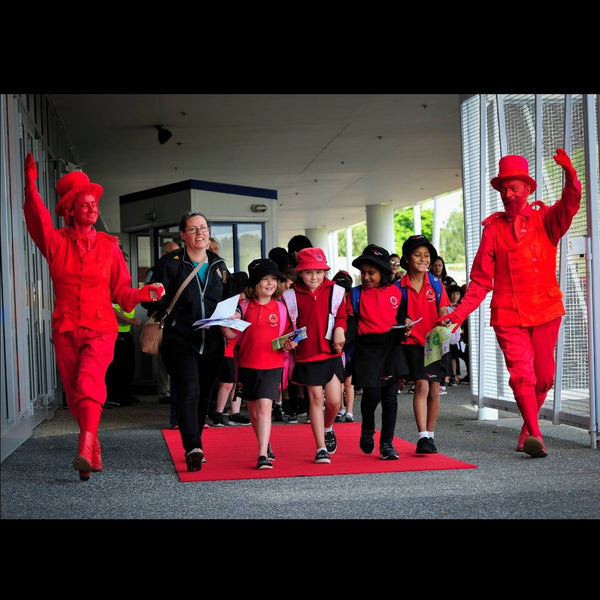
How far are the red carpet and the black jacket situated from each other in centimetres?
85

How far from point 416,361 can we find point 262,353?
1.21 meters

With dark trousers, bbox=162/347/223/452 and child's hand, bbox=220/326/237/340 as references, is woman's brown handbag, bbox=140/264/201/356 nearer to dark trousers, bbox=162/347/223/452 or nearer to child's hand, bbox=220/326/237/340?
dark trousers, bbox=162/347/223/452

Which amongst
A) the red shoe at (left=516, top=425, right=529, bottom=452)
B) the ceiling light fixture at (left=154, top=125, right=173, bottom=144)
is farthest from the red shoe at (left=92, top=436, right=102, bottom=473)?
the ceiling light fixture at (left=154, top=125, right=173, bottom=144)

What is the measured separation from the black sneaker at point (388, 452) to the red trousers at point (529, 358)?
0.94 meters

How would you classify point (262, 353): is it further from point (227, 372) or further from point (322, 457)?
point (227, 372)

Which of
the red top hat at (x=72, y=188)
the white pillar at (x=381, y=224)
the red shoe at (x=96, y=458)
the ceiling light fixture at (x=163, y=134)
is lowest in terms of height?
the red shoe at (x=96, y=458)

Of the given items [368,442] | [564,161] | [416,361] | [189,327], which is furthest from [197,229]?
[564,161]

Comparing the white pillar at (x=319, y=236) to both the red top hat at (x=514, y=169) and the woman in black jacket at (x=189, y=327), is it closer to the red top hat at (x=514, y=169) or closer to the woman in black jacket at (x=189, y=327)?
the red top hat at (x=514, y=169)

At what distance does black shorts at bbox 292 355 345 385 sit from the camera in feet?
23.9

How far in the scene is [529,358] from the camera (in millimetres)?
7352

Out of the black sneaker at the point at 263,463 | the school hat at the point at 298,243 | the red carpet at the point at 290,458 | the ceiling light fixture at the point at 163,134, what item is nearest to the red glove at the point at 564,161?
the red carpet at the point at 290,458

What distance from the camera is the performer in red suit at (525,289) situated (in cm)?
730
